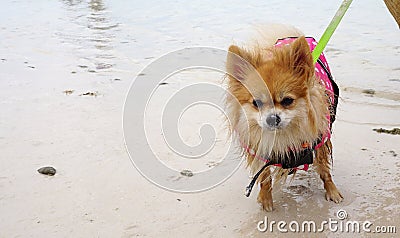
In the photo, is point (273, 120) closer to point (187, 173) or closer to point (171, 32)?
point (187, 173)

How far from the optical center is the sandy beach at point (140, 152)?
2539 mm

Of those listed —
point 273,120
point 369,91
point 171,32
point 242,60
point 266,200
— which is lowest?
point 171,32

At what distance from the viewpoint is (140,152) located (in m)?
3.33

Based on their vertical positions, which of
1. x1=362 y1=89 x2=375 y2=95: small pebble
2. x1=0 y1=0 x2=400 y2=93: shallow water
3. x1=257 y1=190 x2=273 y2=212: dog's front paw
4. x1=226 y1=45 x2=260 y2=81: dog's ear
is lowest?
x1=0 y1=0 x2=400 y2=93: shallow water

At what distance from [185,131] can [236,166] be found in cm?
Result: 67

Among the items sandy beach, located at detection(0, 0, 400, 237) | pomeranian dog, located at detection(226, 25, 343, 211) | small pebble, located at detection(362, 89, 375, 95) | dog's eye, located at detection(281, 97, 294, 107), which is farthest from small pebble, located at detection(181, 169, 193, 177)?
small pebble, located at detection(362, 89, 375, 95)

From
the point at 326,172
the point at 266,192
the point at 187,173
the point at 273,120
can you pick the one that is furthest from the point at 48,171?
the point at 326,172

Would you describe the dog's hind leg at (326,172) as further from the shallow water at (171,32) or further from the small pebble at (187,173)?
the shallow water at (171,32)

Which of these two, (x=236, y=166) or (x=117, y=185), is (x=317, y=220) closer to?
(x=236, y=166)

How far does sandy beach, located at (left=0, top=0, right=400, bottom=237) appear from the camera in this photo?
8.33 feet

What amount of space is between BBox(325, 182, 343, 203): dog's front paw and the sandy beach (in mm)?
37

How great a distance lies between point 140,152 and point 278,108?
51.2 inches

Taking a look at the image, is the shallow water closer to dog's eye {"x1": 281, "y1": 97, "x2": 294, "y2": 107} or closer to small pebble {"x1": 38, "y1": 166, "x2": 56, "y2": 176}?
small pebble {"x1": 38, "y1": 166, "x2": 56, "y2": 176}

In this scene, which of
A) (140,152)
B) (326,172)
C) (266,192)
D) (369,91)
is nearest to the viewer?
(266,192)
